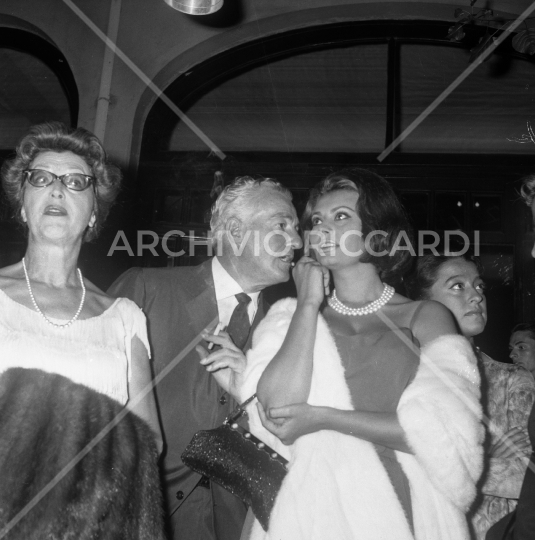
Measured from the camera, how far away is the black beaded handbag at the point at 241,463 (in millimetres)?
1819

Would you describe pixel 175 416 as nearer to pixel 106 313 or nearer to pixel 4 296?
pixel 106 313

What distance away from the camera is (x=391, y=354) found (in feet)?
6.36

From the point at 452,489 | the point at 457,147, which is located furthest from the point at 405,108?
the point at 452,489

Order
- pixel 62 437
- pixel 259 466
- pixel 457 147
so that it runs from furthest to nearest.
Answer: pixel 457 147, pixel 259 466, pixel 62 437

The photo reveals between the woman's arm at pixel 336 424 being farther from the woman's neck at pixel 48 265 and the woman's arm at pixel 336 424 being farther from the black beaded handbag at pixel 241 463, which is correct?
the woman's neck at pixel 48 265

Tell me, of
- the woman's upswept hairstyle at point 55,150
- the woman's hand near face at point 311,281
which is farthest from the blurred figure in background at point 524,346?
the woman's upswept hairstyle at point 55,150

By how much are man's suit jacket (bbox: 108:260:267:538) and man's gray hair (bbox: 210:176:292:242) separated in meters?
0.33

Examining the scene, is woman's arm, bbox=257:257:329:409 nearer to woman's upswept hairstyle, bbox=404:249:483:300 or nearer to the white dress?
the white dress

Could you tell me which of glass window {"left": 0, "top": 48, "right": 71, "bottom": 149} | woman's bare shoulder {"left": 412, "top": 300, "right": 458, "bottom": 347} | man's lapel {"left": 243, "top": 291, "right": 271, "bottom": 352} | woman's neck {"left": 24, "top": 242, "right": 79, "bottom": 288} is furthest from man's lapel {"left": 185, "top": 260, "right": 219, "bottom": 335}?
glass window {"left": 0, "top": 48, "right": 71, "bottom": 149}

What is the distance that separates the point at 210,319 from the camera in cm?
249

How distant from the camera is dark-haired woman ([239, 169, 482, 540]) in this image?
5.70ft

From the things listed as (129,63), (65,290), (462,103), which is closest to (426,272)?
(65,290)

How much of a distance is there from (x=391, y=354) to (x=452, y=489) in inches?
18.7

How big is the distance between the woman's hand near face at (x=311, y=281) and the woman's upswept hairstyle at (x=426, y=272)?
2.75ft
